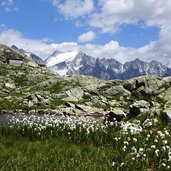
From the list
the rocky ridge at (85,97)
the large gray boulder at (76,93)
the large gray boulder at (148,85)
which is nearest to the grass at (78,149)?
the rocky ridge at (85,97)

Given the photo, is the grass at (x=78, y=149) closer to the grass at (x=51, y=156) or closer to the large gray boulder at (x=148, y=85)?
the grass at (x=51, y=156)

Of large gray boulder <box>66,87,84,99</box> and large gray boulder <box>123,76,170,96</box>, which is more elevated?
large gray boulder <box>123,76,170,96</box>

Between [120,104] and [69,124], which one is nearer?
[69,124]

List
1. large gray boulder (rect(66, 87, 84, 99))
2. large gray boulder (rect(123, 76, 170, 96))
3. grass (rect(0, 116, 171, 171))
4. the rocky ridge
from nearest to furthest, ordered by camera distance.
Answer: grass (rect(0, 116, 171, 171)) < the rocky ridge < large gray boulder (rect(66, 87, 84, 99)) < large gray boulder (rect(123, 76, 170, 96))

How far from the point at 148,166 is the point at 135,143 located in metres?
2.92

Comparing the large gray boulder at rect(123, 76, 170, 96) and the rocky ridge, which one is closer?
the rocky ridge

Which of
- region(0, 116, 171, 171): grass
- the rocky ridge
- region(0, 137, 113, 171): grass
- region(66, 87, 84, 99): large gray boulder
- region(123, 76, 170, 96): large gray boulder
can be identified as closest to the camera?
region(0, 137, 113, 171): grass

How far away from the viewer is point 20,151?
1803 centimetres

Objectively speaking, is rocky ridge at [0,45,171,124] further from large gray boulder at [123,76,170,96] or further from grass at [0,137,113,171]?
grass at [0,137,113,171]

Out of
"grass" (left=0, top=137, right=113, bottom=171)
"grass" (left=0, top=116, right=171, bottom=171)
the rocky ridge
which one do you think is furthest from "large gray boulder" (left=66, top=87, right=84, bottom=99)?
"grass" (left=0, top=137, right=113, bottom=171)

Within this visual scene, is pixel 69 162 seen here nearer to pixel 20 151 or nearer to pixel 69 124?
pixel 20 151

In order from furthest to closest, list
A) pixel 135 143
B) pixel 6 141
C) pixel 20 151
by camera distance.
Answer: pixel 6 141 → pixel 135 143 → pixel 20 151

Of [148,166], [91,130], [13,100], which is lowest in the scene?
[148,166]

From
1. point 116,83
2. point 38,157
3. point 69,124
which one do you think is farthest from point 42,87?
point 38,157
